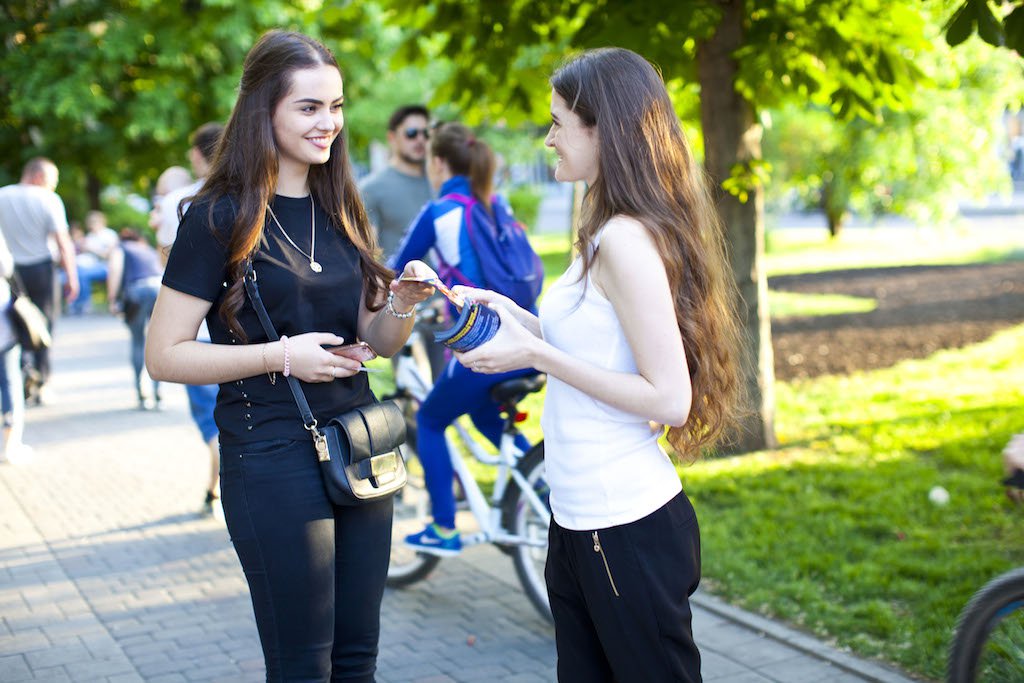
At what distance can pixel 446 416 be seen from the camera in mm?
4770

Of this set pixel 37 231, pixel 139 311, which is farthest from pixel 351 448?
pixel 37 231

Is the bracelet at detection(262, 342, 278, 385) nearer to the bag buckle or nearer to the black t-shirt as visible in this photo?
the black t-shirt

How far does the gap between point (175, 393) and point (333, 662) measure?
828 cm

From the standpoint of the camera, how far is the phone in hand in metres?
2.74

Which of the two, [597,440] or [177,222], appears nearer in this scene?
[597,440]

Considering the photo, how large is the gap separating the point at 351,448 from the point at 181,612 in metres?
2.72

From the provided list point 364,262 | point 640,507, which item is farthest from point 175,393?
point 640,507

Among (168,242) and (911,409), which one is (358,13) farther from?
(911,409)

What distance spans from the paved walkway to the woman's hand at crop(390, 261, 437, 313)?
1.90 metres

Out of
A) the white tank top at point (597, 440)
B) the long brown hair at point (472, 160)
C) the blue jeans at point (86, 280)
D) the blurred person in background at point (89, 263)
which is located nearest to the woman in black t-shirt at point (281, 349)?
the white tank top at point (597, 440)

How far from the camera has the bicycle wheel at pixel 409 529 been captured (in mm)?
5176

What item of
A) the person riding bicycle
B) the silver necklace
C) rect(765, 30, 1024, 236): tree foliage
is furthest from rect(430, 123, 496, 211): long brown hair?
rect(765, 30, 1024, 236): tree foliage

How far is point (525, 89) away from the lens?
6.89 metres

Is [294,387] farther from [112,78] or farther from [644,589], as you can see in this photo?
[112,78]
